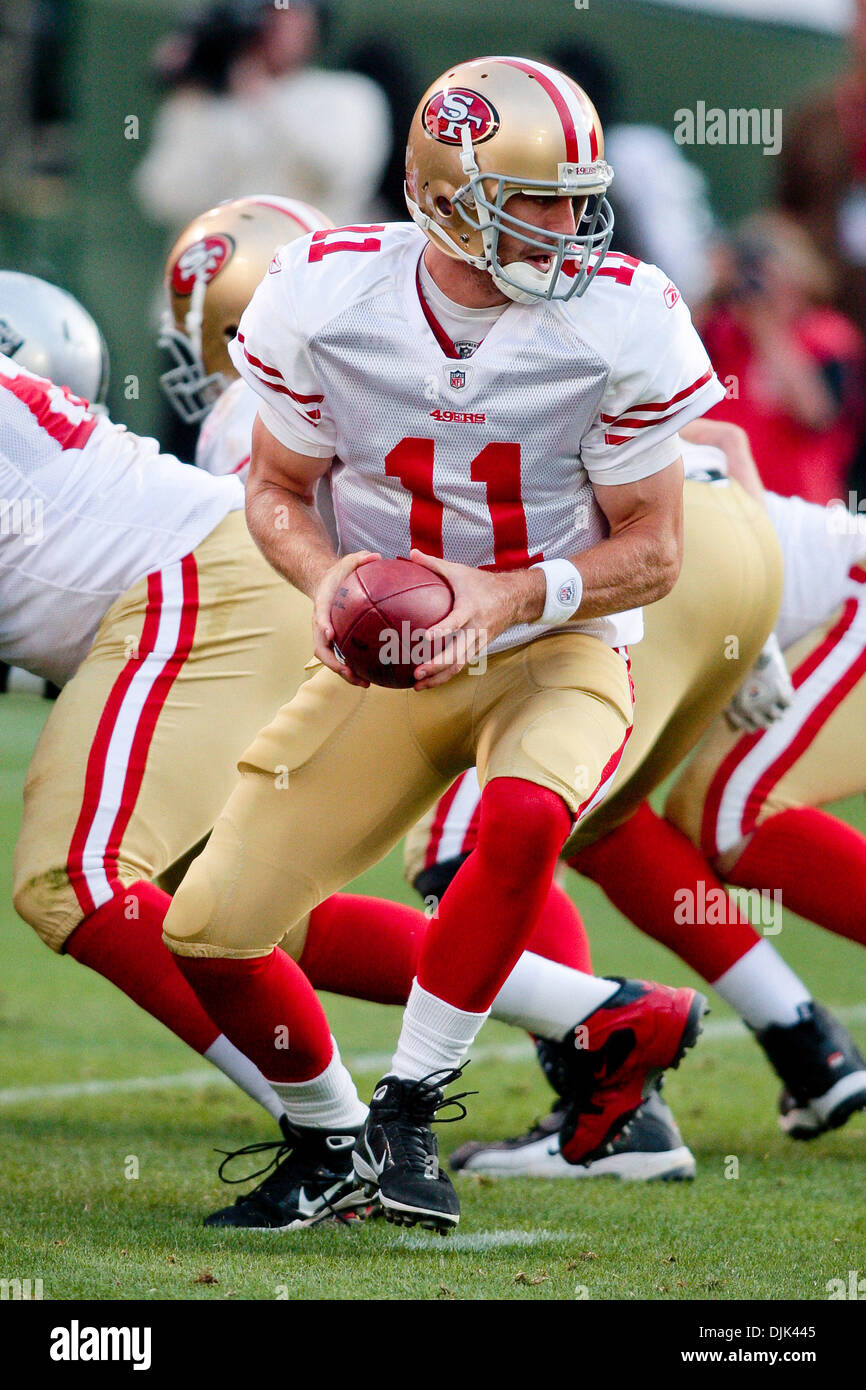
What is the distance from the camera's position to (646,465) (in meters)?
2.82

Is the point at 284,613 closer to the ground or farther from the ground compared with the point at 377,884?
farther from the ground

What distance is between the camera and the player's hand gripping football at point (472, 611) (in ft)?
8.65

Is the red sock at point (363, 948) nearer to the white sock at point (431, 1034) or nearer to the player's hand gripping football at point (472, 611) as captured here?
the white sock at point (431, 1034)

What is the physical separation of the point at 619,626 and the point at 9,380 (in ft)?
3.89

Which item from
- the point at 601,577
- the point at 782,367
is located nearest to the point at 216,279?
the point at 601,577

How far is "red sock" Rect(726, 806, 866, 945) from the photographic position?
3.83m

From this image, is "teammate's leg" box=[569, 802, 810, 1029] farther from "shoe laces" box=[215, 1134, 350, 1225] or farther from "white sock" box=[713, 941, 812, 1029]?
"shoe laces" box=[215, 1134, 350, 1225]

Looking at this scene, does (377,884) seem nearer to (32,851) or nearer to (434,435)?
(32,851)

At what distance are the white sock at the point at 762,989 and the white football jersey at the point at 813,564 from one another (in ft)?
2.26

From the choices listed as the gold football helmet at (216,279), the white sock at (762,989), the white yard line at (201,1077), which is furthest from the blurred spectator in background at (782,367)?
the white sock at (762,989)

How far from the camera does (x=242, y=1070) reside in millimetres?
3297

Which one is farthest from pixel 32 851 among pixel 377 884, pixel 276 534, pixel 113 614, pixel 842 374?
pixel 842 374

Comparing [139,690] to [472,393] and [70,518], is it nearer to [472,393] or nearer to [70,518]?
[70,518]

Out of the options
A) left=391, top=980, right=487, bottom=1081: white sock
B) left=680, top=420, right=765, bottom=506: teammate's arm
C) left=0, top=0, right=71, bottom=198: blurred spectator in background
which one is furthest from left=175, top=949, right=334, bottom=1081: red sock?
left=0, top=0, right=71, bottom=198: blurred spectator in background
